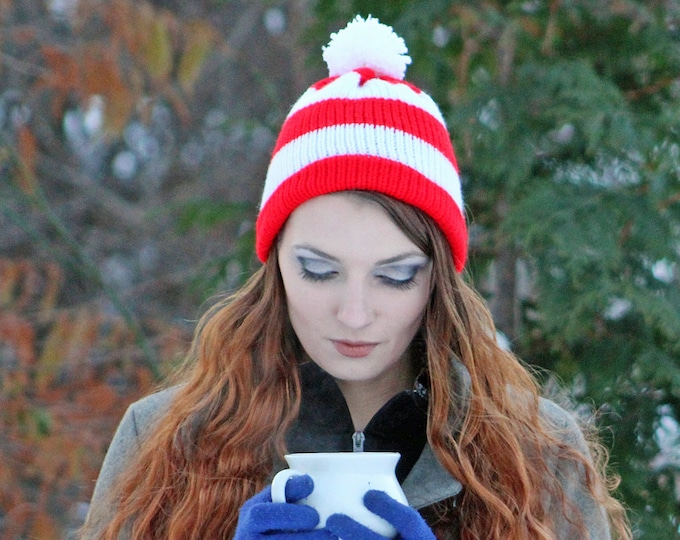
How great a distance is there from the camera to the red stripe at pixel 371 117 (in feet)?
5.38

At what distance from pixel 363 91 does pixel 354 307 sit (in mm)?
397

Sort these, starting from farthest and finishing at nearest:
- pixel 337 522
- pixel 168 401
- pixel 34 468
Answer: pixel 34 468, pixel 168 401, pixel 337 522

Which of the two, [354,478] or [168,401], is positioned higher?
[168,401]

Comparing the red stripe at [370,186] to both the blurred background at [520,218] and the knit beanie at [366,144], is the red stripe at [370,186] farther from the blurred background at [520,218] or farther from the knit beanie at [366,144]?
the blurred background at [520,218]

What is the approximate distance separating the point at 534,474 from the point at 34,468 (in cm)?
199

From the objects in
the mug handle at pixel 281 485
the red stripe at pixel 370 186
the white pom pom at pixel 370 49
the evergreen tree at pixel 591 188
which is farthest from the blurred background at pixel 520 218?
the mug handle at pixel 281 485

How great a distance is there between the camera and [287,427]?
174 cm

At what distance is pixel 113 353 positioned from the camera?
3461mm

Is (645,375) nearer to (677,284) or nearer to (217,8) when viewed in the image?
(677,284)

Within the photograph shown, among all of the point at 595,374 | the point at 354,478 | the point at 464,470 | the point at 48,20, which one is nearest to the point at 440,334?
the point at 464,470

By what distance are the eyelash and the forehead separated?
0.05m

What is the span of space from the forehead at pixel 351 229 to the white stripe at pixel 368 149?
80mm

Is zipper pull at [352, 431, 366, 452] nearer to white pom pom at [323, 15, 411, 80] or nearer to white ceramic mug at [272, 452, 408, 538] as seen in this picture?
white ceramic mug at [272, 452, 408, 538]

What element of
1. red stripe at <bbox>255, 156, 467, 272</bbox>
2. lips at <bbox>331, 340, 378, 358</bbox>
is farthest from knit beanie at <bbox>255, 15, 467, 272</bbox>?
lips at <bbox>331, 340, 378, 358</bbox>
